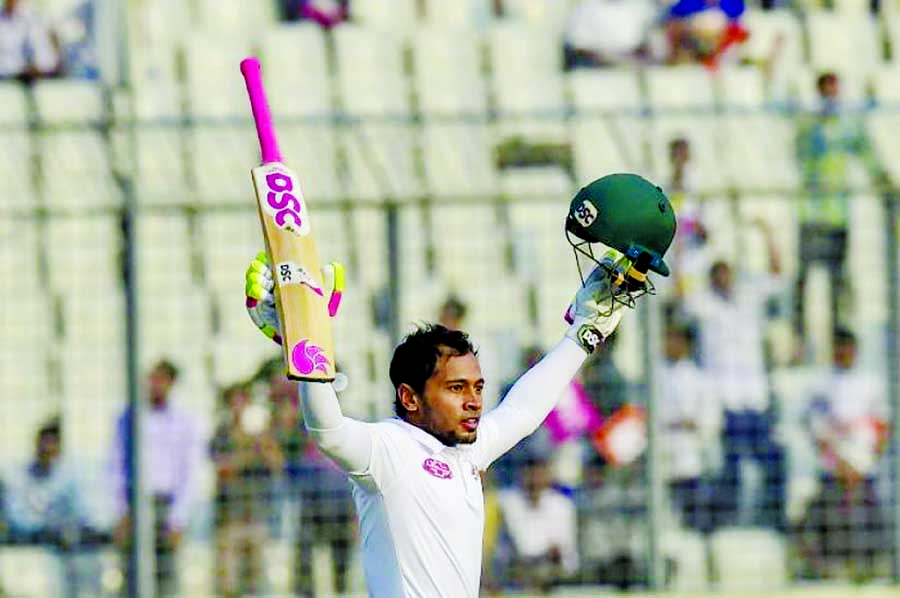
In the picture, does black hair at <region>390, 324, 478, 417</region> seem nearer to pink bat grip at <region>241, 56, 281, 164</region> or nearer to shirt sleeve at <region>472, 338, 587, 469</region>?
shirt sleeve at <region>472, 338, 587, 469</region>

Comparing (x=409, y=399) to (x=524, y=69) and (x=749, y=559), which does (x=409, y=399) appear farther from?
(x=524, y=69)

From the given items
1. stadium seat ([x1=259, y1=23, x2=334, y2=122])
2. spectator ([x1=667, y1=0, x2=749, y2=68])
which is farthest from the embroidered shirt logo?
spectator ([x1=667, y1=0, x2=749, y2=68])

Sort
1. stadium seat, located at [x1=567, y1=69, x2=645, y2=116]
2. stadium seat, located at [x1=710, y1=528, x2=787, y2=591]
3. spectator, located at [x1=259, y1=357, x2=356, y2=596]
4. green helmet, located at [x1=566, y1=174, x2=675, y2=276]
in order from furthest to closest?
stadium seat, located at [x1=567, y1=69, x2=645, y2=116] < stadium seat, located at [x1=710, y1=528, x2=787, y2=591] < spectator, located at [x1=259, y1=357, x2=356, y2=596] < green helmet, located at [x1=566, y1=174, x2=675, y2=276]

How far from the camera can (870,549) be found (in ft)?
35.8

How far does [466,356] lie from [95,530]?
451 centimetres

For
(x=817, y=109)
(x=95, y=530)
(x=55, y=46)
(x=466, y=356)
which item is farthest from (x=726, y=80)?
(x=466, y=356)

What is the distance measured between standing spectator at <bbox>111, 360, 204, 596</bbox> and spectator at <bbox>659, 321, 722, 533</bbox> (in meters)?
2.16

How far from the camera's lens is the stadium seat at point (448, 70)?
511 inches

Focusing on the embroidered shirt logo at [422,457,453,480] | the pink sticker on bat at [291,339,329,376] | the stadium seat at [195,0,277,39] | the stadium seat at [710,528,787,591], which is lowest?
the stadium seat at [710,528,787,591]

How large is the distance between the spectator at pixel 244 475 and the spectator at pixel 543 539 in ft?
3.65

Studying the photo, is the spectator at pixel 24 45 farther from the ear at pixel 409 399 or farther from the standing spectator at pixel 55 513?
the ear at pixel 409 399

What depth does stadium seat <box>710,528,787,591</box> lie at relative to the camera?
10766 millimetres

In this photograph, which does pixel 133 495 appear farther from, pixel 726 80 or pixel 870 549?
pixel 726 80

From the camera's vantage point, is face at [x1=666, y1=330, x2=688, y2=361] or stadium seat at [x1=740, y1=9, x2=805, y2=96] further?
stadium seat at [x1=740, y1=9, x2=805, y2=96]
